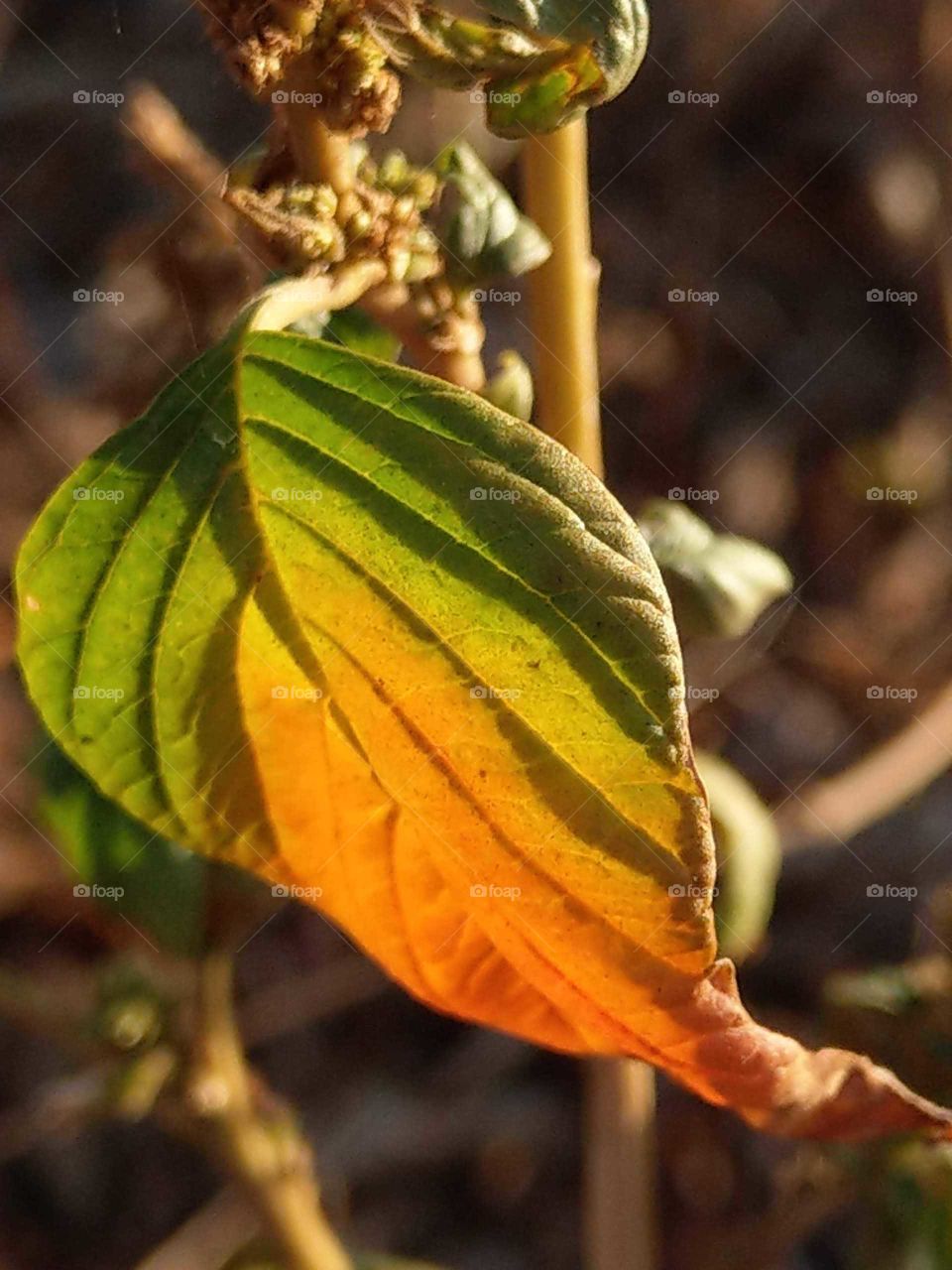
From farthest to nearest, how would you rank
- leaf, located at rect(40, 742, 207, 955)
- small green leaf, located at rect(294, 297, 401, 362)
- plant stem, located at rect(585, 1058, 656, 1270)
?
plant stem, located at rect(585, 1058, 656, 1270)
leaf, located at rect(40, 742, 207, 955)
small green leaf, located at rect(294, 297, 401, 362)

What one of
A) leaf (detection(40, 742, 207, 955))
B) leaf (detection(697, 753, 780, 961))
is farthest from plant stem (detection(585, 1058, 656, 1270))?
leaf (detection(40, 742, 207, 955))

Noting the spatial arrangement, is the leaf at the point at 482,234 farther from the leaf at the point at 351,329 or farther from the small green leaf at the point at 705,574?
the small green leaf at the point at 705,574

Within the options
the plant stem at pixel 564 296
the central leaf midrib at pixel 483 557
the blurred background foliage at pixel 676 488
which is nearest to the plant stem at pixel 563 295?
the plant stem at pixel 564 296

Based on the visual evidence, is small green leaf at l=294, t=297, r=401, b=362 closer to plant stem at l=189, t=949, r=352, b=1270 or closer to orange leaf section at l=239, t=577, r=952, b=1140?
orange leaf section at l=239, t=577, r=952, b=1140

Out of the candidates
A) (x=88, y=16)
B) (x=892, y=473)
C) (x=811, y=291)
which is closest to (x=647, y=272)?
(x=811, y=291)

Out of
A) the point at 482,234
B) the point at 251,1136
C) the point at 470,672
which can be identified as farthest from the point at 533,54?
the point at 251,1136
